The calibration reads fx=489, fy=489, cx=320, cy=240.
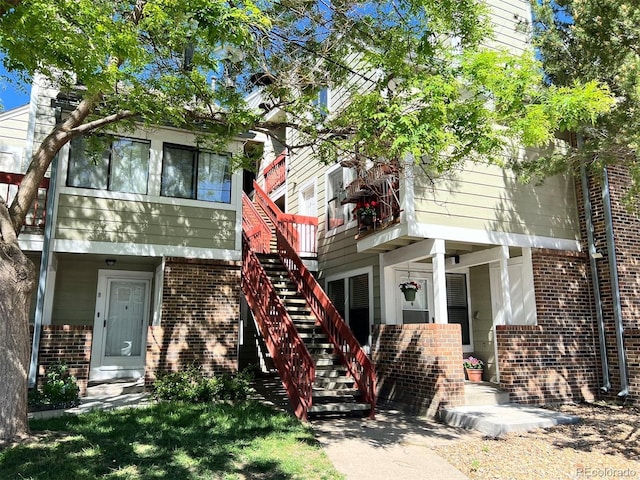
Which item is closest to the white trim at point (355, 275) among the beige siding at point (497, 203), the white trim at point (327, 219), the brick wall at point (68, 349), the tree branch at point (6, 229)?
the white trim at point (327, 219)

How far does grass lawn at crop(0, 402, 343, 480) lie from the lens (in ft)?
16.5

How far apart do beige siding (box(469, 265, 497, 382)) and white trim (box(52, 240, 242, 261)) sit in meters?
5.69

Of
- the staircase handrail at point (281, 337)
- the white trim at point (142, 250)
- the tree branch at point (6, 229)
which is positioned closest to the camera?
the tree branch at point (6, 229)

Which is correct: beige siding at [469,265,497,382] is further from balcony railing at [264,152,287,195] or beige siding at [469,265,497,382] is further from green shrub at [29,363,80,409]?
green shrub at [29,363,80,409]

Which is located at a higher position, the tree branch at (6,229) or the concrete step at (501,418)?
the tree branch at (6,229)

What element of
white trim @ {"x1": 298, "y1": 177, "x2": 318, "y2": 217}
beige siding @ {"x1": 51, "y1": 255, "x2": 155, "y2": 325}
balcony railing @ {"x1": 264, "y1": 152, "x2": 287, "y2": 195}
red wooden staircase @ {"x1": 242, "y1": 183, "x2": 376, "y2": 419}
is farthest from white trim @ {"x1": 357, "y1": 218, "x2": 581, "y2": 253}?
balcony railing @ {"x1": 264, "y1": 152, "x2": 287, "y2": 195}

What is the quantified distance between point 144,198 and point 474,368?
26.4 feet

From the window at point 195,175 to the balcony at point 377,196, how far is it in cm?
278

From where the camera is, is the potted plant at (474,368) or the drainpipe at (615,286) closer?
the drainpipe at (615,286)

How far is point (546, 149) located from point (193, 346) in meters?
8.53

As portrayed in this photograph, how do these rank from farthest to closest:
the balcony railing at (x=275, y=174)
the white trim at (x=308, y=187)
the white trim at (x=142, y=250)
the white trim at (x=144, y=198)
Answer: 1. the balcony railing at (x=275, y=174)
2. the white trim at (x=308, y=187)
3. the white trim at (x=144, y=198)
4. the white trim at (x=142, y=250)

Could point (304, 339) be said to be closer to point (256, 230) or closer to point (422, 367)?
point (422, 367)

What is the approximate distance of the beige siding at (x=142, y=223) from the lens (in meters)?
9.25

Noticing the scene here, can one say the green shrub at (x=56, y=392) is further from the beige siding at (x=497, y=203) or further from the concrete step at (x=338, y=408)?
the beige siding at (x=497, y=203)
